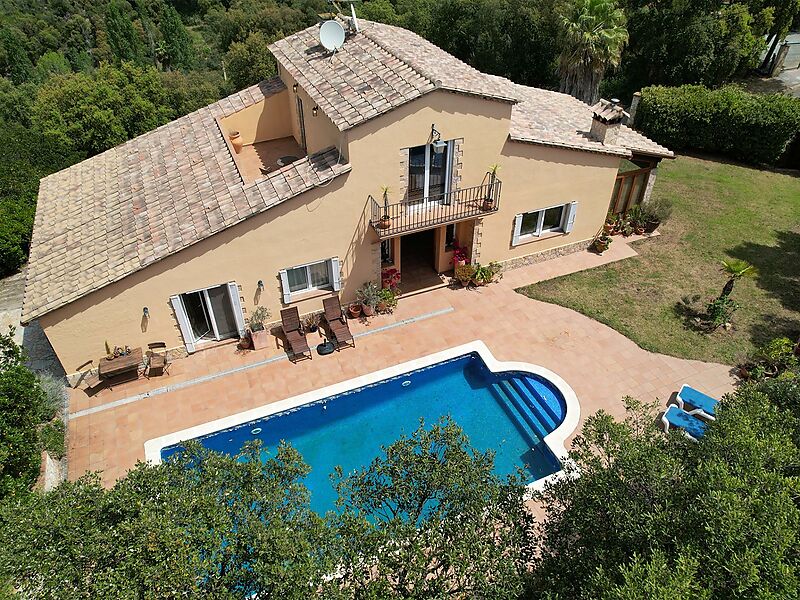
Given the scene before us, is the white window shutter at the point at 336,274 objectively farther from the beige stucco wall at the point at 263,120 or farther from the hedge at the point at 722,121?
the hedge at the point at 722,121

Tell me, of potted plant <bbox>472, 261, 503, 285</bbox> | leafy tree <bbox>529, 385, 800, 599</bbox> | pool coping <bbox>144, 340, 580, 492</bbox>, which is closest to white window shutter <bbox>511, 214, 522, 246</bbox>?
potted plant <bbox>472, 261, 503, 285</bbox>

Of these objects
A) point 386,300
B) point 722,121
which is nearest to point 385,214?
point 386,300

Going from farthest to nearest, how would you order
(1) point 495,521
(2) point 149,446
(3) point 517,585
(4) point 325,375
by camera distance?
(4) point 325,375
(2) point 149,446
(1) point 495,521
(3) point 517,585

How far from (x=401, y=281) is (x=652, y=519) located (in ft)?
53.4

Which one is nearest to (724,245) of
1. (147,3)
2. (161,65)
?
(161,65)

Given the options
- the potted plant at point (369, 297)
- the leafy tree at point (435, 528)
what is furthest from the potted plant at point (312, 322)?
the leafy tree at point (435, 528)

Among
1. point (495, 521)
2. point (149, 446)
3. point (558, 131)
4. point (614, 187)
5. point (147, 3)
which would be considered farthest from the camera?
point (147, 3)

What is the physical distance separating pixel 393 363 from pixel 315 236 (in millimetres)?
5306

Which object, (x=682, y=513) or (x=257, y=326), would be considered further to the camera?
(x=257, y=326)

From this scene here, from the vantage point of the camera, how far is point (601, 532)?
344 inches

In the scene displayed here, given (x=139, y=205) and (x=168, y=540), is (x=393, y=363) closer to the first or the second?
(x=139, y=205)

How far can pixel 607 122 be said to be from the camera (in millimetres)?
22359

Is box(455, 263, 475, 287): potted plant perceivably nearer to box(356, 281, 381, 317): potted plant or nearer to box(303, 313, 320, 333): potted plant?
box(356, 281, 381, 317): potted plant

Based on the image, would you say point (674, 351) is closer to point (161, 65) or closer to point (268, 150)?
point (268, 150)
